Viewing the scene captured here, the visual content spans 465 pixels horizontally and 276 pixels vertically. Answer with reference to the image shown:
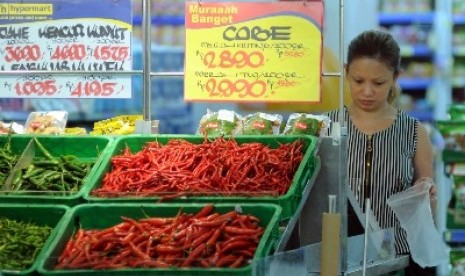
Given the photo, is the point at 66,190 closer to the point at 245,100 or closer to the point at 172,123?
the point at 245,100

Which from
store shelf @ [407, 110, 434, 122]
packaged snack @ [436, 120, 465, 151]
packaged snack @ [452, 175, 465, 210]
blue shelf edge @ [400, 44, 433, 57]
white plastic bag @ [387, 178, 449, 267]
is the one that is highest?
blue shelf edge @ [400, 44, 433, 57]

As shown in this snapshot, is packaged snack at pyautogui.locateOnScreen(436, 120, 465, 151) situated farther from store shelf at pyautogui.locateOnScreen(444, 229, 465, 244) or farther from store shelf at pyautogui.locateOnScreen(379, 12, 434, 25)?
store shelf at pyautogui.locateOnScreen(379, 12, 434, 25)

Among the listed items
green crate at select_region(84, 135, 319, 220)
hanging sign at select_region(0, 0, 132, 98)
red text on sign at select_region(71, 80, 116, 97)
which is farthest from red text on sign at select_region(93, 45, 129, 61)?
green crate at select_region(84, 135, 319, 220)

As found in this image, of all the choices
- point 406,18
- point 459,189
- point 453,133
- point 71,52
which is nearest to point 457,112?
point 453,133

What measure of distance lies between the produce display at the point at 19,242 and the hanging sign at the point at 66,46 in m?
1.24

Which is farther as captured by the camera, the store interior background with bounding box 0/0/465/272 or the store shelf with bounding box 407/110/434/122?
the store shelf with bounding box 407/110/434/122

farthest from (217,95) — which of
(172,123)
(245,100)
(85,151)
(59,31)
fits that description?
(172,123)

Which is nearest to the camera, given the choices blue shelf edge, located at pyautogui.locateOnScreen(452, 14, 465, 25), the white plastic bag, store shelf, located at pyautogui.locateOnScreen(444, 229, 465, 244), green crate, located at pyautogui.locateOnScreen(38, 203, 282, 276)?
Result: green crate, located at pyautogui.locateOnScreen(38, 203, 282, 276)

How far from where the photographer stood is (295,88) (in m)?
4.06

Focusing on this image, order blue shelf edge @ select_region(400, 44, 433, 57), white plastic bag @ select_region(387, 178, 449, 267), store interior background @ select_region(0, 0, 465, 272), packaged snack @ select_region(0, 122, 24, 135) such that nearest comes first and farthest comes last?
white plastic bag @ select_region(387, 178, 449, 267)
packaged snack @ select_region(0, 122, 24, 135)
store interior background @ select_region(0, 0, 465, 272)
blue shelf edge @ select_region(400, 44, 433, 57)

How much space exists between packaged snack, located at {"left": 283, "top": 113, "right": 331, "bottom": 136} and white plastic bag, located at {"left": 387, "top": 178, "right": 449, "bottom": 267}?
0.68 metres

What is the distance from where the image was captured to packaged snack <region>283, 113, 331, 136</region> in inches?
163

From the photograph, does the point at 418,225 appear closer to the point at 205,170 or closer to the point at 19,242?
the point at 205,170

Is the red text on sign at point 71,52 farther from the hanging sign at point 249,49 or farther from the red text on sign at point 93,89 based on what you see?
the hanging sign at point 249,49
